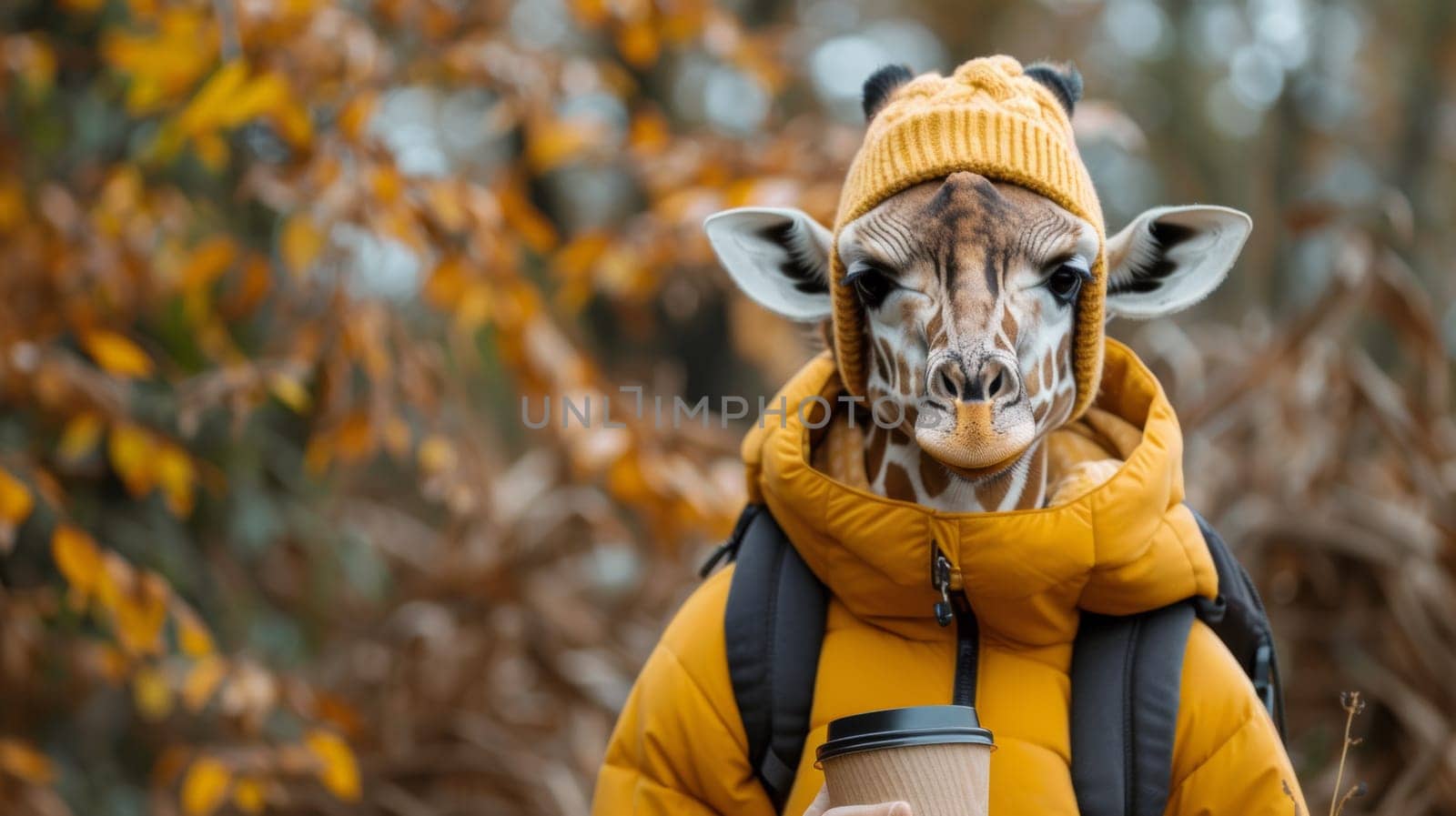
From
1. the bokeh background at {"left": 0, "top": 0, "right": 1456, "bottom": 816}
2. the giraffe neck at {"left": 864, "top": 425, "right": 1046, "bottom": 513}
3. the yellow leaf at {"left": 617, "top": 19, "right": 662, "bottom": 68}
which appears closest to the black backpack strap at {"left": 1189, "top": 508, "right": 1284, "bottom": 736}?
the giraffe neck at {"left": 864, "top": 425, "right": 1046, "bottom": 513}

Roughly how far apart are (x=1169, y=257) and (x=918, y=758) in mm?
976

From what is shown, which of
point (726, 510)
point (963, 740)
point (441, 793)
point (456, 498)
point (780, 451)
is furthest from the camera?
point (441, 793)

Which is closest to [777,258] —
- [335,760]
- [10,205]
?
[335,760]

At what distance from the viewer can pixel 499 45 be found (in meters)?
4.49

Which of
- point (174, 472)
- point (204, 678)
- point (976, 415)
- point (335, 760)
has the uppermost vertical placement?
point (976, 415)

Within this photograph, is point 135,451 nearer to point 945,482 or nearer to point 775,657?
point 775,657

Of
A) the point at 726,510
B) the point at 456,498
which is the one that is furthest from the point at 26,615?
the point at 726,510

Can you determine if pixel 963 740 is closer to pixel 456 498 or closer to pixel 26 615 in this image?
pixel 456 498

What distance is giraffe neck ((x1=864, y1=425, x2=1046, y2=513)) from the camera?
208 cm

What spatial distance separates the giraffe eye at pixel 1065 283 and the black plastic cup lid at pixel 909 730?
2.16 ft

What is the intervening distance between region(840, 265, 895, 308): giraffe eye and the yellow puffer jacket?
0.27 m

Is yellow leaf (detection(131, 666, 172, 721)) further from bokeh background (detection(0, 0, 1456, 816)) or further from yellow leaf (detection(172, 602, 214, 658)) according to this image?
yellow leaf (detection(172, 602, 214, 658))

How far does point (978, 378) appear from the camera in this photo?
1854 mm

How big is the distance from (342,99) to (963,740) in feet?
10.2
